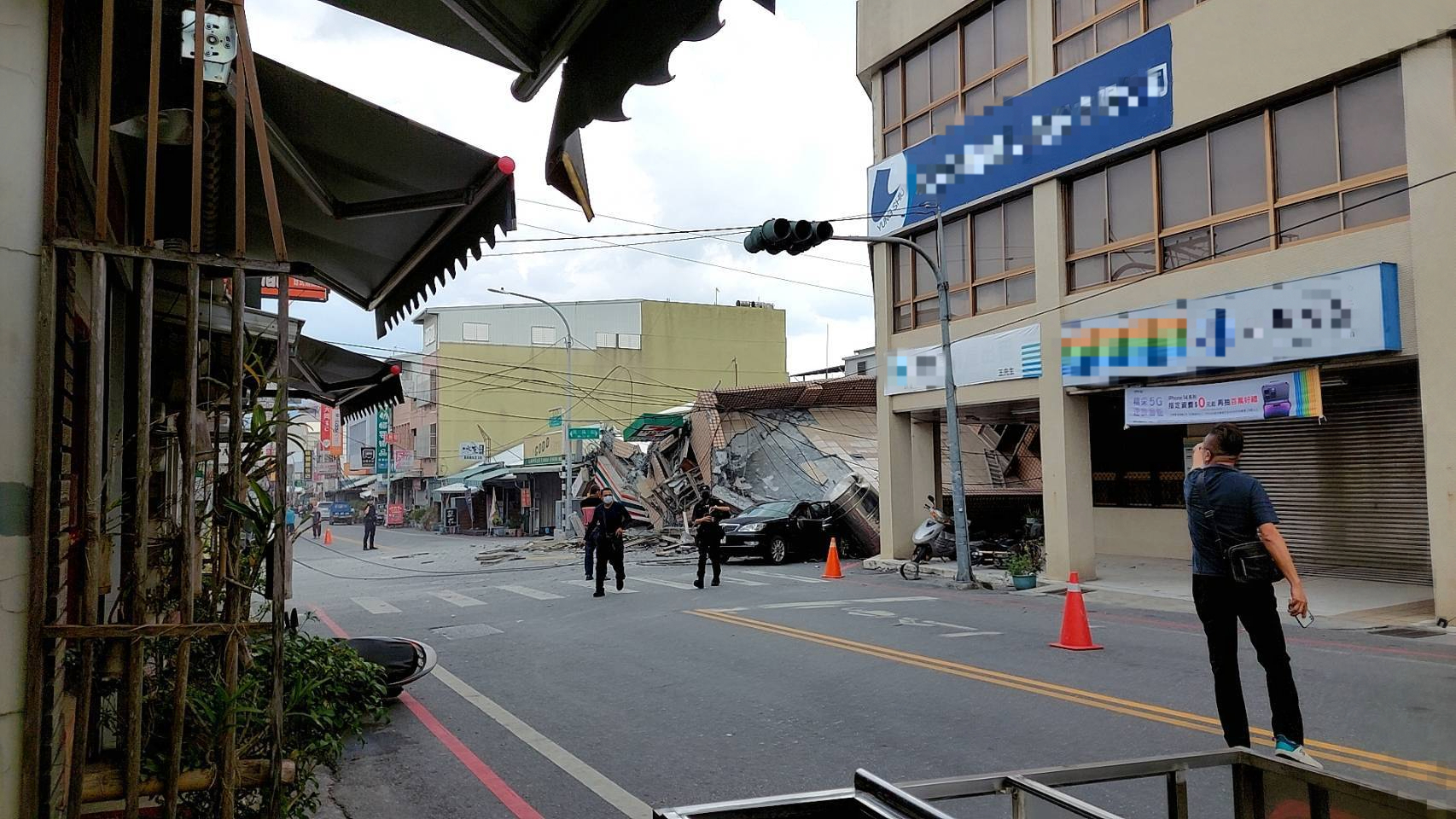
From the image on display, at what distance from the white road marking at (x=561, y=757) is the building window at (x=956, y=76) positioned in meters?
14.1

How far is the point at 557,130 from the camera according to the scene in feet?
14.1

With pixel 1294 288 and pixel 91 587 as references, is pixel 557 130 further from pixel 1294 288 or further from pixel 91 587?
pixel 1294 288

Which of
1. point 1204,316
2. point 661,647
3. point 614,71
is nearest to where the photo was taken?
point 614,71

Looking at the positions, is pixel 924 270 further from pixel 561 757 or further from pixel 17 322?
pixel 17 322

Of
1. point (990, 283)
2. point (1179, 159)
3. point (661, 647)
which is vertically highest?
point (1179, 159)

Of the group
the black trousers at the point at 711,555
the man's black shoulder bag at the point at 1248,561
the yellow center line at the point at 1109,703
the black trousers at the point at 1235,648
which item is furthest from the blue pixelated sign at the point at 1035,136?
the black trousers at the point at 1235,648

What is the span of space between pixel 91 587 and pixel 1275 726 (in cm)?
554

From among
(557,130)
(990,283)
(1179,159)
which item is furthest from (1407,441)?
(557,130)

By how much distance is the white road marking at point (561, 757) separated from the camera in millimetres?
5545

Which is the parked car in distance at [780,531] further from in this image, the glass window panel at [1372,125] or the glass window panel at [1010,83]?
the glass window panel at [1372,125]

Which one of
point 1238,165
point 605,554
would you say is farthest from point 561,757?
point 1238,165

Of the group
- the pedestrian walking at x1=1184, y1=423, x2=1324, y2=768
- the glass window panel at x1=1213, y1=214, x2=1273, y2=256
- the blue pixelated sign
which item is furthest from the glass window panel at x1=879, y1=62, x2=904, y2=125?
the pedestrian walking at x1=1184, y1=423, x2=1324, y2=768

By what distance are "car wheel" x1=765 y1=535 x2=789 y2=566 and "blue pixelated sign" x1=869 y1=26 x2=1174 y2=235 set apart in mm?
7500

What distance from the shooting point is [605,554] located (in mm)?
15609
